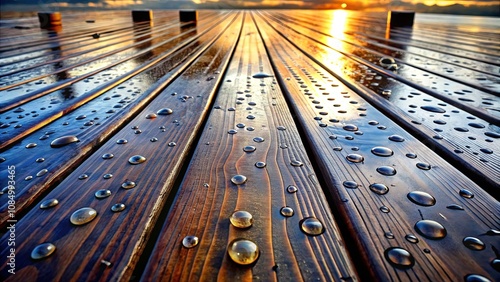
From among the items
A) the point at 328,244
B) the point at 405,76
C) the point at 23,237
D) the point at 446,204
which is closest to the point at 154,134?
the point at 23,237

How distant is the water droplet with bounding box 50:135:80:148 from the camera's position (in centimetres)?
75

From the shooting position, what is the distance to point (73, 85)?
1321mm

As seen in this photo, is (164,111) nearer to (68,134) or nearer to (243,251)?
(68,134)

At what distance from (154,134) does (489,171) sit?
0.79 meters

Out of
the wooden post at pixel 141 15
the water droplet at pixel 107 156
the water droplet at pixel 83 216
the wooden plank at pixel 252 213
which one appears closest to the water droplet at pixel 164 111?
the wooden plank at pixel 252 213

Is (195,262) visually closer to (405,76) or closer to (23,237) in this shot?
(23,237)

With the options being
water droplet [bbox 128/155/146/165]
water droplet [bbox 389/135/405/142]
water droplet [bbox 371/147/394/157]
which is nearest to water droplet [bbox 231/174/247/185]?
water droplet [bbox 128/155/146/165]

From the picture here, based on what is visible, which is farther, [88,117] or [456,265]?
[88,117]

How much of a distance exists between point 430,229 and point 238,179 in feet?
1.11

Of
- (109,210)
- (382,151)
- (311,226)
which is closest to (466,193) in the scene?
(382,151)

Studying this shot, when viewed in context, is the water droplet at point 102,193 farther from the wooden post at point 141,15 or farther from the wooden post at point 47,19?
the wooden post at point 141,15

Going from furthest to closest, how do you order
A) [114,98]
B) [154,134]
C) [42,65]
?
[42,65] → [114,98] → [154,134]

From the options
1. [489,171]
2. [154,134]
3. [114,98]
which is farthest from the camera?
[114,98]

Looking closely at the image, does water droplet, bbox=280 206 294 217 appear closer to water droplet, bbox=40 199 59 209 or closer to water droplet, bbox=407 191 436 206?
water droplet, bbox=407 191 436 206
